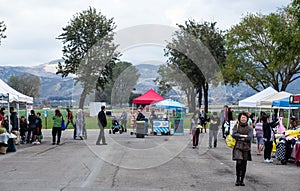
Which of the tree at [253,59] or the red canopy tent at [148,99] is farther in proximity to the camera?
the tree at [253,59]

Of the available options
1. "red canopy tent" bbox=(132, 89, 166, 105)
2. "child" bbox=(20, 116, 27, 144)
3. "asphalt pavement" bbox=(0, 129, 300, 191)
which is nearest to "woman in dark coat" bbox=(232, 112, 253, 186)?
"asphalt pavement" bbox=(0, 129, 300, 191)

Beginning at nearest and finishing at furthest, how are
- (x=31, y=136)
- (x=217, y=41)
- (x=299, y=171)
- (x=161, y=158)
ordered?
(x=299, y=171), (x=161, y=158), (x=31, y=136), (x=217, y=41)

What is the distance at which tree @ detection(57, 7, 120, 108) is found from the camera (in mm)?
42188

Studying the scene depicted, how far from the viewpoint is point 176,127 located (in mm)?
32250

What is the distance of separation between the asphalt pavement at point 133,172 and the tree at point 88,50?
24417 millimetres

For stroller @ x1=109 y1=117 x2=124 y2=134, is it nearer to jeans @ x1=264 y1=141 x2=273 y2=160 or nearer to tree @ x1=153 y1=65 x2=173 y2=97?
tree @ x1=153 y1=65 x2=173 y2=97

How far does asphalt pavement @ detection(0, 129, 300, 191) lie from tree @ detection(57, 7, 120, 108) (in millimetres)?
24417

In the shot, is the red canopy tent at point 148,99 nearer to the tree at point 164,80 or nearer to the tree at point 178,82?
the tree at point 164,80

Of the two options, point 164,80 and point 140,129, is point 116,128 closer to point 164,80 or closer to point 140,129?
point 140,129

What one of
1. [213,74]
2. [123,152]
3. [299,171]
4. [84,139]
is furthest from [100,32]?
[299,171]

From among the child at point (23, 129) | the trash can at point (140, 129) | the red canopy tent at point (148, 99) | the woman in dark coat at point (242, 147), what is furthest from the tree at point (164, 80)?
the woman in dark coat at point (242, 147)

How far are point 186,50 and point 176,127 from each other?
52.0ft

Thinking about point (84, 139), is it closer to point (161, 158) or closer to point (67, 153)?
point (67, 153)

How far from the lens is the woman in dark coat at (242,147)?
10938mm
